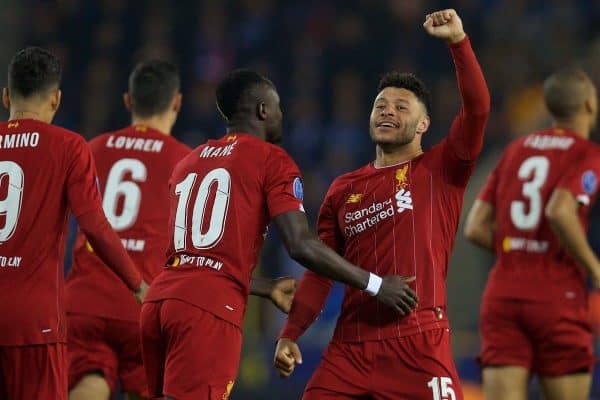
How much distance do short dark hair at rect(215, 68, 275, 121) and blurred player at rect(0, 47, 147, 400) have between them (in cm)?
73

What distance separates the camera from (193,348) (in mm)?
5309

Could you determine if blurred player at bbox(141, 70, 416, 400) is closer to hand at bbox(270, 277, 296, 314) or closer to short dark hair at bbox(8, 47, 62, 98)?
hand at bbox(270, 277, 296, 314)

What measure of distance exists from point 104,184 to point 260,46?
821 centimetres

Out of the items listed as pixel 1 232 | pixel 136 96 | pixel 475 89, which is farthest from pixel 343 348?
pixel 136 96

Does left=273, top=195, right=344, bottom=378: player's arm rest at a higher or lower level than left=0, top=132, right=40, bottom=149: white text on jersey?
lower

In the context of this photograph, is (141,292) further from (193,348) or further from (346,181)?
(346,181)

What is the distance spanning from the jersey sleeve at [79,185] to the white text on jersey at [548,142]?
3109 mm

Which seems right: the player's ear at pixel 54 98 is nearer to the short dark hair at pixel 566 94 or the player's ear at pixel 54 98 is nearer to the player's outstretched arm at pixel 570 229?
the player's outstretched arm at pixel 570 229

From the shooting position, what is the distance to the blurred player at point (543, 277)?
7.24m

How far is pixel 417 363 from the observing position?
214 inches

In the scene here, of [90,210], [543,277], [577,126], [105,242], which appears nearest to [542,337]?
[543,277]

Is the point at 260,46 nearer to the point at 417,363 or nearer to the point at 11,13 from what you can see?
the point at 11,13

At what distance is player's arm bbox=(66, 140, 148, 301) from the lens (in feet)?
18.5

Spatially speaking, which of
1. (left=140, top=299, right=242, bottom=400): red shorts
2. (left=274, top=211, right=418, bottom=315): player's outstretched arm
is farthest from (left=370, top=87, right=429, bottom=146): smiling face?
(left=140, top=299, right=242, bottom=400): red shorts
